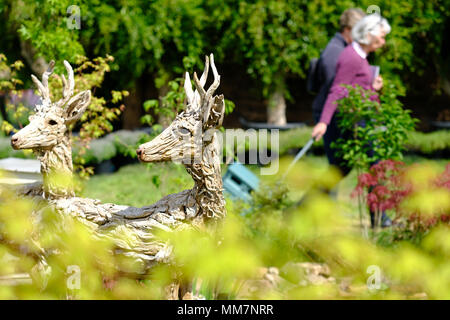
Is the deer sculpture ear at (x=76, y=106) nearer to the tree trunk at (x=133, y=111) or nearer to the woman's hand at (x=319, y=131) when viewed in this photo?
the woman's hand at (x=319, y=131)

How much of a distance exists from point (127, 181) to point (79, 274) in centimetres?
601

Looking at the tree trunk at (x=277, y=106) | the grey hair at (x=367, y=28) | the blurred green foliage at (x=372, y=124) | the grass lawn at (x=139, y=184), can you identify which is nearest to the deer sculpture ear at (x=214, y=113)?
the blurred green foliage at (x=372, y=124)

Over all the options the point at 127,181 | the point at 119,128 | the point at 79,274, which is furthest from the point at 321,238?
the point at 119,128

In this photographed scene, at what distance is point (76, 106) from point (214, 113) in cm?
101

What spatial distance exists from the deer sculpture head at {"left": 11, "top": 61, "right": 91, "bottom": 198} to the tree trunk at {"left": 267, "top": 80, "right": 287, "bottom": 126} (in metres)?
7.65

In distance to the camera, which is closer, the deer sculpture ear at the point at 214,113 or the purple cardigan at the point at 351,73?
the deer sculpture ear at the point at 214,113

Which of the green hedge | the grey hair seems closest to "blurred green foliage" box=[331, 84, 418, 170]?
the grey hair

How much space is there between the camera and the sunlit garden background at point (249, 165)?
11.3ft

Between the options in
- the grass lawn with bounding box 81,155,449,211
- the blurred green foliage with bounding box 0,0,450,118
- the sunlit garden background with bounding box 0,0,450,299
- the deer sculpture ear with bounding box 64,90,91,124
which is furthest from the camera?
the blurred green foliage with bounding box 0,0,450,118

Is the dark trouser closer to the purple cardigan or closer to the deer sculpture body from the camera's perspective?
the purple cardigan

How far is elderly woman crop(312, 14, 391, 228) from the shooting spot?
21.0ft

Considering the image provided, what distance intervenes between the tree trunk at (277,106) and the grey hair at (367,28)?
4371 mm

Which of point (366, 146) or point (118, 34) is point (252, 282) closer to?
point (366, 146)
